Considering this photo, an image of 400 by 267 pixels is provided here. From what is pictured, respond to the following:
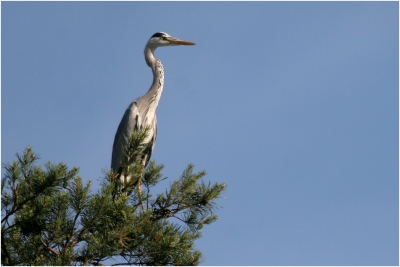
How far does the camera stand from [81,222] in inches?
215

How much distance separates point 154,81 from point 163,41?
753mm

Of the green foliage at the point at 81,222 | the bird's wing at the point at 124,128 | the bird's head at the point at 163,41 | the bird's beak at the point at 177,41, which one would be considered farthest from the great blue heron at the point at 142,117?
the green foliage at the point at 81,222

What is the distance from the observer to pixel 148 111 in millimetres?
8141

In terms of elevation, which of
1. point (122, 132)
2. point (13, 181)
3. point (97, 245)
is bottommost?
point (97, 245)

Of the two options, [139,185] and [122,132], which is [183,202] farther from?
[122,132]

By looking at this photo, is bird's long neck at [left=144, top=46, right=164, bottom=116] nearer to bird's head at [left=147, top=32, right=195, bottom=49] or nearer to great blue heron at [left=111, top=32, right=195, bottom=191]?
great blue heron at [left=111, top=32, right=195, bottom=191]

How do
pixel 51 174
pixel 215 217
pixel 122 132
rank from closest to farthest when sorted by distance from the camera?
pixel 51 174 < pixel 215 217 < pixel 122 132

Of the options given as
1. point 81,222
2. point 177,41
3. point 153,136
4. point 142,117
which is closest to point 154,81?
point 142,117

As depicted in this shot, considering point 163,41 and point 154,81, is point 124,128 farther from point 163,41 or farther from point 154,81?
point 163,41

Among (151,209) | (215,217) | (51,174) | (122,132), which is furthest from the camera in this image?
(122,132)

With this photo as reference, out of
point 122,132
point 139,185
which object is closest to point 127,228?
point 139,185

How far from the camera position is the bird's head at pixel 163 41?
29.1ft

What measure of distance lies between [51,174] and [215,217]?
60.6 inches

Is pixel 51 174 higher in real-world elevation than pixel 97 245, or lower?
higher
